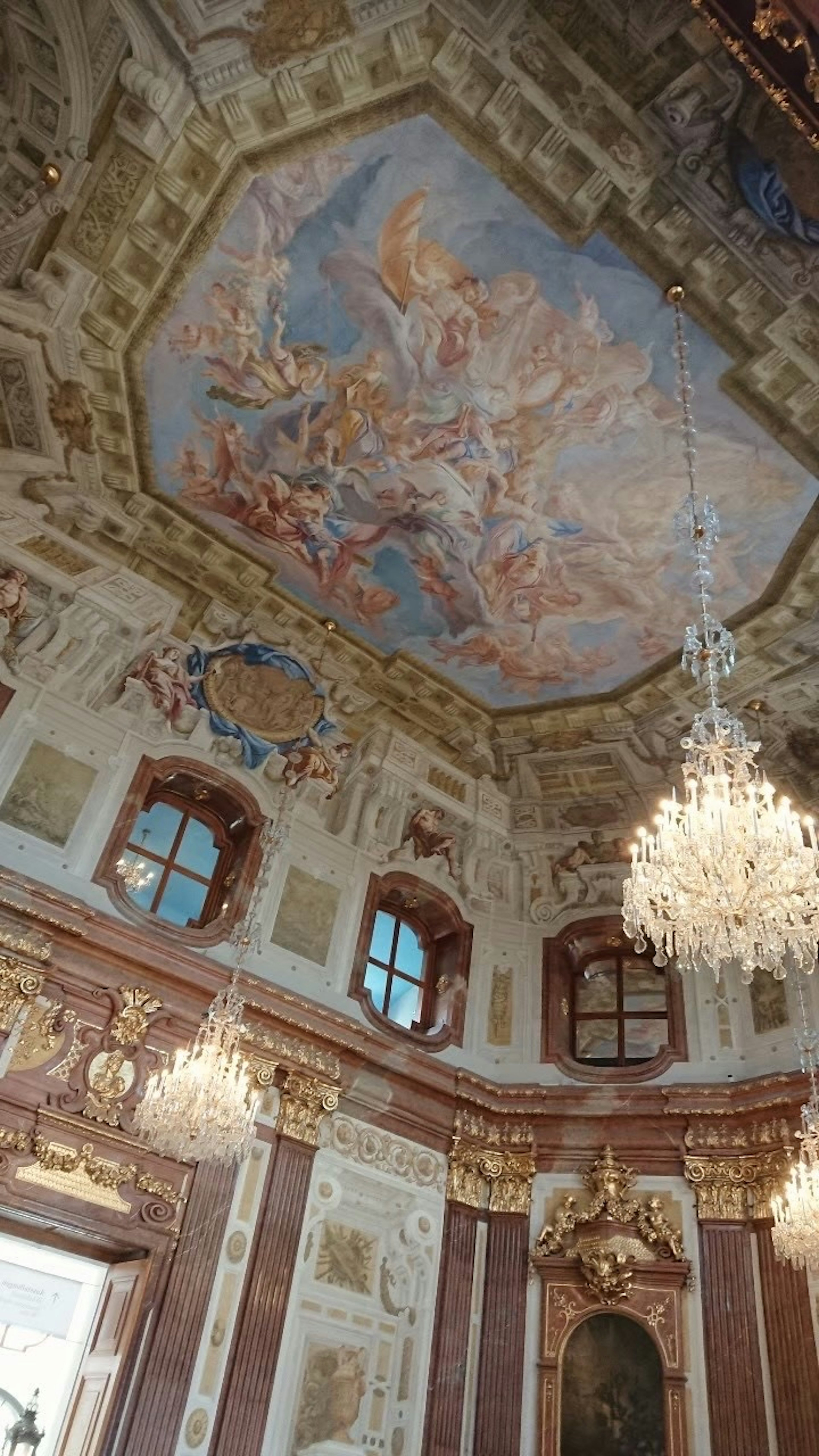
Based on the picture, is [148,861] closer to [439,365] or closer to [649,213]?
[439,365]

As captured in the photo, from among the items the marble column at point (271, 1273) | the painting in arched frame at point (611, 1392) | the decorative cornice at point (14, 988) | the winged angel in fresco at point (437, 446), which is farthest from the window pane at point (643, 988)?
the decorative cornice at point (14, 988)

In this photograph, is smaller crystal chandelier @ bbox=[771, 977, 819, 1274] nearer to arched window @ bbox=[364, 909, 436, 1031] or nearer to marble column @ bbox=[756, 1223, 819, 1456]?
marble column @ bbox=[756, 1223, 819, 1456]

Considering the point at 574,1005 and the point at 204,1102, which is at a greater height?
the point at 574,1005

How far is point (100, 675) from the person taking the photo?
11.3 meters

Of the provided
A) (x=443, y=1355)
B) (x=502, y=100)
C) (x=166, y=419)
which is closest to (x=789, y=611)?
(x=502, y=100)

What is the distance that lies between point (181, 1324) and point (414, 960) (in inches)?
207

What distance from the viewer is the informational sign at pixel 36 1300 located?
8.79 m

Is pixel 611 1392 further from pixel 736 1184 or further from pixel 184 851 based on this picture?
pixel 184 851

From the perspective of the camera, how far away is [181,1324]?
9.01 metres

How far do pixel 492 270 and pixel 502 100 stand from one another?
1296 mm

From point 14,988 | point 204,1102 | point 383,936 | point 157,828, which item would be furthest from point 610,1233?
point 14,988

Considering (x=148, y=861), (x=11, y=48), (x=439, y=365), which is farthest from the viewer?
(x=148, y=861)

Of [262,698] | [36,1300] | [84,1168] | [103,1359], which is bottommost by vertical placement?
[103,1359]

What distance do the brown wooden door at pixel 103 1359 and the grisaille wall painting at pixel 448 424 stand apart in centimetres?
702
